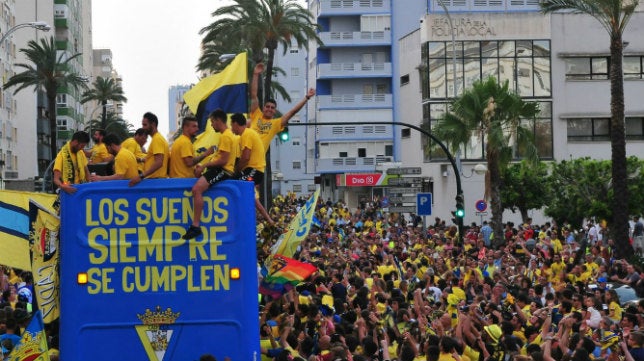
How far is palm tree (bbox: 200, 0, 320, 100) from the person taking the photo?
43812 mm

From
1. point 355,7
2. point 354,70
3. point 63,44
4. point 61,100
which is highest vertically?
point 355,7

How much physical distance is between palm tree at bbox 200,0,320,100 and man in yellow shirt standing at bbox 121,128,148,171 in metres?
32.7

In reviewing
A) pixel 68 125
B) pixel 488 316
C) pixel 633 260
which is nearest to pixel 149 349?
pixel 488 316

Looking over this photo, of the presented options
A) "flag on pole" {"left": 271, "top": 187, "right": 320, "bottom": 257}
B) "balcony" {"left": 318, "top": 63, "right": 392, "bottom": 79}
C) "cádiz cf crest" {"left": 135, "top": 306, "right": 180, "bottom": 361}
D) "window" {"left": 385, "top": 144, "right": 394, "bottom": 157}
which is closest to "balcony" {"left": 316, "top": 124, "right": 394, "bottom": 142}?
"window" {"left": 385, "top": 144, "right": 394, "bottom": 157}

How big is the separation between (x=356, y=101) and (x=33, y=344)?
7105 centimetres

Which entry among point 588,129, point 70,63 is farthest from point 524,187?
point 70,63

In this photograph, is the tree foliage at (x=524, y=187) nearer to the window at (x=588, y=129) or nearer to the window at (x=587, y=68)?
the window at (x=588, y=129)

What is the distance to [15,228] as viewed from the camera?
9.77 meters

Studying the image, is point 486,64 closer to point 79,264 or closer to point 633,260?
point 633,260

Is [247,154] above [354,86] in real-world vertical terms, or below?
below

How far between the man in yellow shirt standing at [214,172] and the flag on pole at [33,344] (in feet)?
4.55

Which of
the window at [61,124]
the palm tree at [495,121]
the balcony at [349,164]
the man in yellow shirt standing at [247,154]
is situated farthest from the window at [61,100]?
the man in yellow shirt standing at [247,154]

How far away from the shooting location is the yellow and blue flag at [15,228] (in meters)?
9.66

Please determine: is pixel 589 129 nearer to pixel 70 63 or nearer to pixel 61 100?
pixel 61 100
